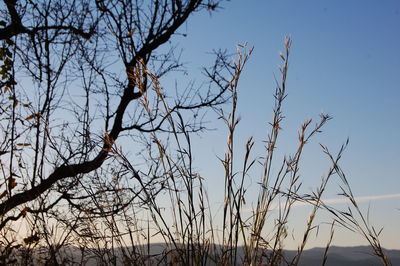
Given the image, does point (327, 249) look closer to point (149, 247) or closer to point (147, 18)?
point (149, 247)

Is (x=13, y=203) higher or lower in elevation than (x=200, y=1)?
lower

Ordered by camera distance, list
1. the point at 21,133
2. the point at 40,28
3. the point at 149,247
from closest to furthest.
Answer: the point at 149,247 < the point at 21,133 < the point at 40,28

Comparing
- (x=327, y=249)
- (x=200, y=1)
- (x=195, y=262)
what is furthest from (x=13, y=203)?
(x=200, y=1)

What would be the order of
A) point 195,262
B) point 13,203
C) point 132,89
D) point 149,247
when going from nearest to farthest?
point 195,262
point 149,247
point 13,203
point 132,89

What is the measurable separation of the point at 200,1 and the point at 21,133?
13.1 feet

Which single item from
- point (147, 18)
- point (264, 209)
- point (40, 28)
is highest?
point (147, 18)

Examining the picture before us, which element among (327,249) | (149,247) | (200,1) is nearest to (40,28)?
(200,1)

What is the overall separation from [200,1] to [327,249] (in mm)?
5336

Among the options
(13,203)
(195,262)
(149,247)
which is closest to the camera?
(195,262)

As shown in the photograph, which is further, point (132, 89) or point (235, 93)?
point (132, 89)

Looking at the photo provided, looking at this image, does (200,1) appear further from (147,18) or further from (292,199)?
(292,199)

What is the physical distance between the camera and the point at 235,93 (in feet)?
5.94

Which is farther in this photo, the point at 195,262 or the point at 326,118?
the point at 326,118

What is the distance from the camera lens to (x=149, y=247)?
2.04 meters
